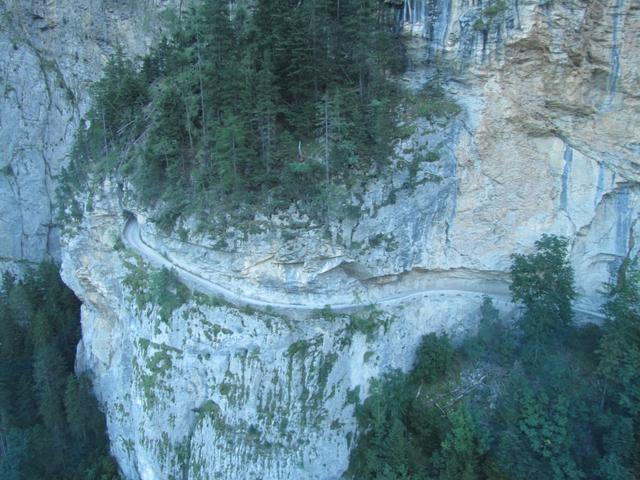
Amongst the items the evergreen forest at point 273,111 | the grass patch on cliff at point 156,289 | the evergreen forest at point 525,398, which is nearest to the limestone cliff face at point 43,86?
the evergreen forest at point 273,111

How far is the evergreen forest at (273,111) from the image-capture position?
20.9 metres

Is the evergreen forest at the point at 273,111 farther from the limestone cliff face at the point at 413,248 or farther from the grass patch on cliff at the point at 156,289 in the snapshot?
the grass patch on cliff at the point at 156,289

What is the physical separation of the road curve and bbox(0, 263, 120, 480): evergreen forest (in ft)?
35.3

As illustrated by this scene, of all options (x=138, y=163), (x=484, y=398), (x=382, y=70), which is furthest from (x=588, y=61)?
(x=138, y=163)

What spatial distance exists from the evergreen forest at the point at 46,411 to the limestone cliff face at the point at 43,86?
1008 cm

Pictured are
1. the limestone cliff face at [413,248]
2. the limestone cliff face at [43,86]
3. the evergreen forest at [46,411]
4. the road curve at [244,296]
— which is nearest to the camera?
the limestone cliff face at [413,248]

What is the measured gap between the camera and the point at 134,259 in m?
24.1

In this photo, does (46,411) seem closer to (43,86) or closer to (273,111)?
(273,111)

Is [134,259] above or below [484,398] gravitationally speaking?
above

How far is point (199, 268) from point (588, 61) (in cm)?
2079

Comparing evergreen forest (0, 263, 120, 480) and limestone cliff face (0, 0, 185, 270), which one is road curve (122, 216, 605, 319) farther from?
limestone cliff face (0, 0, 185, 270)

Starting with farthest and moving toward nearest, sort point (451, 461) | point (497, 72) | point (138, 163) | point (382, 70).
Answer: point (138, 163), point (382, 70), point (497, 72), point (451, 461)

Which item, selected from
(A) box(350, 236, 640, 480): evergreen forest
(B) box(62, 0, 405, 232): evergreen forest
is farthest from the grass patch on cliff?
(A) box(350, 236, 640, 480): evergreen forest

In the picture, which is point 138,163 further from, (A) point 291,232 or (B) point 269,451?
(B) point 269,451
